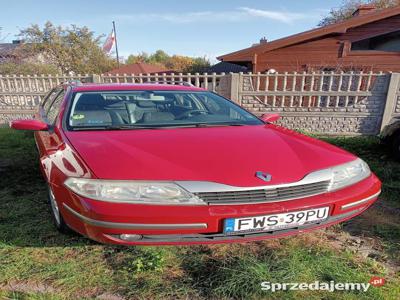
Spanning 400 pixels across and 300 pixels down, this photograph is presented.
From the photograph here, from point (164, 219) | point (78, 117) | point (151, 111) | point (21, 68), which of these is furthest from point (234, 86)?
point (21, 68)

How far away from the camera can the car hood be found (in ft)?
5.28

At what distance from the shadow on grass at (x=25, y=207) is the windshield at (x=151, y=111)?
3.18 ft

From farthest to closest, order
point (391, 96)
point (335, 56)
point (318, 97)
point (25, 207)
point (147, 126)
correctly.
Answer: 1. point (335, 56)
2. point (318, 97)
3. point (391, 96)
4. point (25, 207)
5. point (147, 126)

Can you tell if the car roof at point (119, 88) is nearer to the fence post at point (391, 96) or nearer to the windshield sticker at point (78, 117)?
the windshield sticker at point (78, 117)

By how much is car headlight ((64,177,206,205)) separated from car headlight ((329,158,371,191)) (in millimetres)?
932

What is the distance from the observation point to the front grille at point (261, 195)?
157cm

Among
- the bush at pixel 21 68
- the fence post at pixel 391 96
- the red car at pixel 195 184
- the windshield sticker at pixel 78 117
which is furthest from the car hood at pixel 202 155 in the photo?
the bush at pixel 21 68

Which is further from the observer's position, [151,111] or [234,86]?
[234,86]

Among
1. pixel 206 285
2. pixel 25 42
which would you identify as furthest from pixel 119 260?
pixel 25 42

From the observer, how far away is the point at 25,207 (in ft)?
9.41

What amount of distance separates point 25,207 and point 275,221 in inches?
103

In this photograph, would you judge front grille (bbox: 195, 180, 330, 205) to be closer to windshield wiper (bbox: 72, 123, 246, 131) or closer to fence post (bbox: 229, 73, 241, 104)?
windshield wiper (bbox: 72, 123, 246, 131)

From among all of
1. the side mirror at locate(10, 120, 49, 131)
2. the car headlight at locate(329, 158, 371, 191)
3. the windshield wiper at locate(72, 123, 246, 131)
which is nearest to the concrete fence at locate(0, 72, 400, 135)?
the windshield wiper at locate(72, 123, 246, 131)

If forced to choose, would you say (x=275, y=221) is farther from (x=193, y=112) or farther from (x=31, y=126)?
(x=31, y=126)
